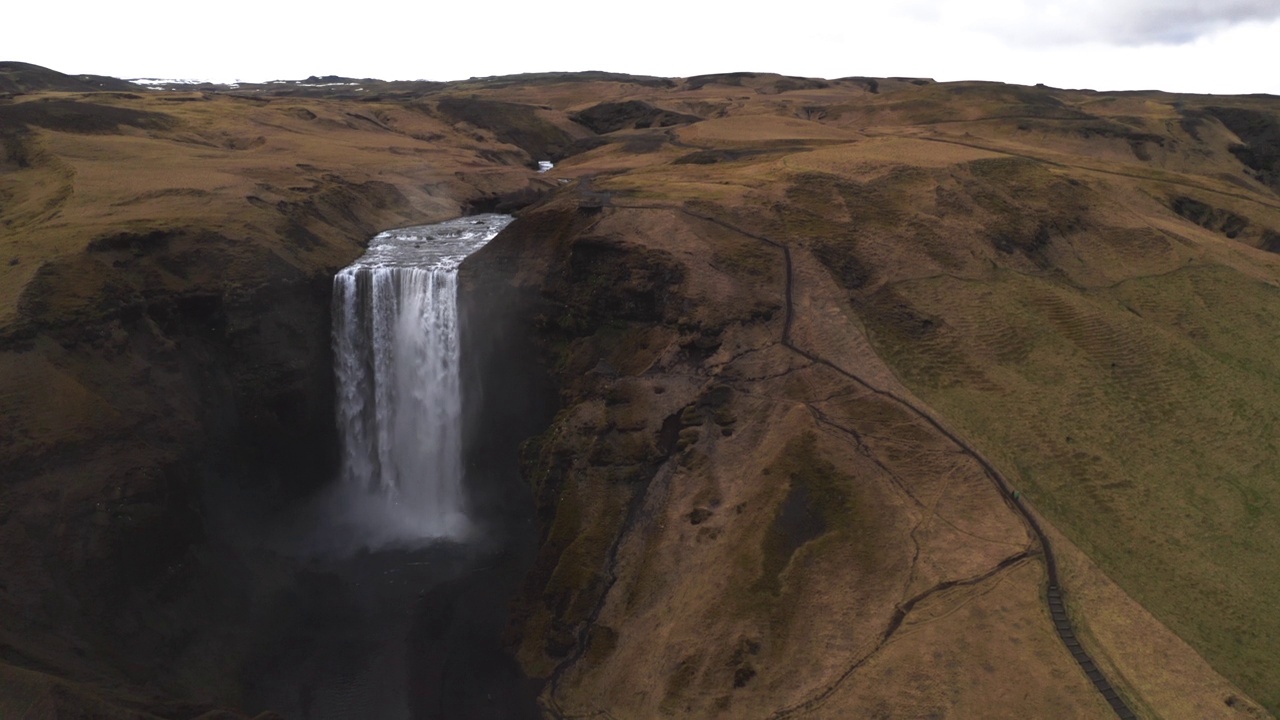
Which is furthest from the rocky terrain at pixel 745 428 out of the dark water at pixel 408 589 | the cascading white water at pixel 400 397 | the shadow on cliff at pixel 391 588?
the cascading white water at pixel 400 397

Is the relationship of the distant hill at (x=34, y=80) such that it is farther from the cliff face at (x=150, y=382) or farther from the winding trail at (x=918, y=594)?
the winding trail at (x=918, y=594)

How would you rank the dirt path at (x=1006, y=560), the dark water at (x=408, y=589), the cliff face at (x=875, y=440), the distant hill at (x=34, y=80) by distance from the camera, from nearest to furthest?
the dirt path at (x=1006, y=560), the cliff face at (x=875, y=440), the dark water at (x=408, y=589), the distant hill at (x=34, y=80)

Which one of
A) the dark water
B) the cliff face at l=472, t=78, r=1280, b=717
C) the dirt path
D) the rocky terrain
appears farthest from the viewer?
the dark water

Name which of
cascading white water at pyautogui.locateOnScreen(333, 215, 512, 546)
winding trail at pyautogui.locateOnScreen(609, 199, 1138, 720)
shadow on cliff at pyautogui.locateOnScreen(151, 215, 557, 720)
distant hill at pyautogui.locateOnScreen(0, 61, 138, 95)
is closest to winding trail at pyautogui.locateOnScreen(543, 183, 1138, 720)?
winding trail at pyautogui.locateOnScreen(609, 199, 1138, 720)

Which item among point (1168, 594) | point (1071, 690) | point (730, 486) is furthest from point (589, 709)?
point (1168, 594)

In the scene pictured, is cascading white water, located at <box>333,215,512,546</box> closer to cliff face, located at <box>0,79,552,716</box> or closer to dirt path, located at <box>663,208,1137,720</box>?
cliff face, located at <box>0,79,552,716</box>

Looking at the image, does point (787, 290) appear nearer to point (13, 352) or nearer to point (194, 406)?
point (194, 406)
